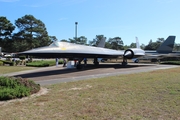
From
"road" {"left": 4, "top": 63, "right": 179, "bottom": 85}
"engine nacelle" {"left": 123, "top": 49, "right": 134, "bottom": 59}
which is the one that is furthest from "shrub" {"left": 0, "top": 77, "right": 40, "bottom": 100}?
"engine nacelle" {"left": 123, "top": 49, "right": 134, "bottom": 59}

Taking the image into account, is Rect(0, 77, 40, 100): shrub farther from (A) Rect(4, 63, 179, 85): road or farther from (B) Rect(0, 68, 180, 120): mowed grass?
(A) Rect(4, 63, 179, 85): road

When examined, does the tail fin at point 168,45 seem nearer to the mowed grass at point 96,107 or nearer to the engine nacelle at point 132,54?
the engine nacelle at point 132,54

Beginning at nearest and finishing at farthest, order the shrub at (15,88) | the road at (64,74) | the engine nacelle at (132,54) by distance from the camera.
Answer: the shrub at (15,88) < the road at (64,74) < the engine nacelle at (132,54)

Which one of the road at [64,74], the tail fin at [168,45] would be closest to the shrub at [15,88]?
the road at [64,74]

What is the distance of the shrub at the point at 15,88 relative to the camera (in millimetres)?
6074

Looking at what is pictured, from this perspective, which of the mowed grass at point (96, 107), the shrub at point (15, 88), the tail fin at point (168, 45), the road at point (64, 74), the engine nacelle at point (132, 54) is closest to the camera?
the mowed grass at point (96, 107)

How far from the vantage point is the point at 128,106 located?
5180 millimetres

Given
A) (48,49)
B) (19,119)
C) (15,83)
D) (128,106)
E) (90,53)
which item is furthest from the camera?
(90,53)

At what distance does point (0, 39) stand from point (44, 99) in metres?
54.5

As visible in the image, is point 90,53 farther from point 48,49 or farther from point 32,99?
point 32,99

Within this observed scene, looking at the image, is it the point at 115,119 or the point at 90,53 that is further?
the point at 90,53

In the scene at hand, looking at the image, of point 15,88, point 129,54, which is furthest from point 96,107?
point 129,54

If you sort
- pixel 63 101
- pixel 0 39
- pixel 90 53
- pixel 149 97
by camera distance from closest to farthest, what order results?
pixel 63 101 → pixel 149 97 → pixel 90 53 → pixel 0 39

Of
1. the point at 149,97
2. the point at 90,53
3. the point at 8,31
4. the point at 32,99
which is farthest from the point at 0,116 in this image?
the point at 8,31
